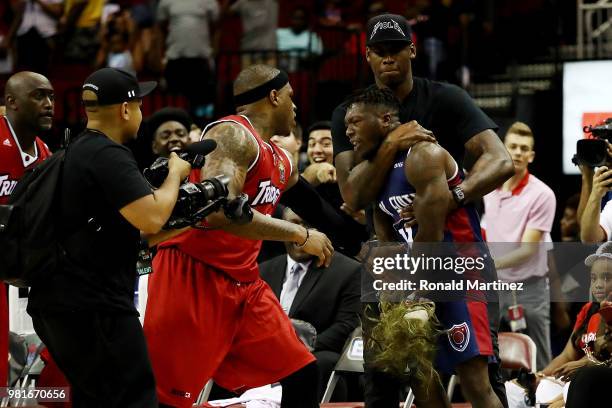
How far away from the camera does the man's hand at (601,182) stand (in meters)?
7.04

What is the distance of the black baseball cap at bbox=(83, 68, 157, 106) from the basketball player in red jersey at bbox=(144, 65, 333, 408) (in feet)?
→ 2.21

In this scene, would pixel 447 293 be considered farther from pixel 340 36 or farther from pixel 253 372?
pixel 340 36

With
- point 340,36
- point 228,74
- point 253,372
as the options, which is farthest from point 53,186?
point 340,36

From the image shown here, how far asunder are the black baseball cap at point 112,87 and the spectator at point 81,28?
9.10m

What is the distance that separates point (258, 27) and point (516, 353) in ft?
20.6

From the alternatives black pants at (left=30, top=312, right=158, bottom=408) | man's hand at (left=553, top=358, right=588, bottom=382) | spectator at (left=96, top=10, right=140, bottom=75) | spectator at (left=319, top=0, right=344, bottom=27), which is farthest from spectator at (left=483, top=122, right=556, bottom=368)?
spectator at (left=96, top=10, right=140, bottom=75)

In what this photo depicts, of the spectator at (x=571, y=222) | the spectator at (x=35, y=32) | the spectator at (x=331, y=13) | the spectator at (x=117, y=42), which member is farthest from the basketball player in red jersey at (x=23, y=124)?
the spectator at (x=331, y=13)

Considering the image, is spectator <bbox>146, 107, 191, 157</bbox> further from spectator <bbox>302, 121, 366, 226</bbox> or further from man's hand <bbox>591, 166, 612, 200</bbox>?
man's hand <bbox>591, 166, 612, 200</bbox>

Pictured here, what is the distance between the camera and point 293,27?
46.2 ft

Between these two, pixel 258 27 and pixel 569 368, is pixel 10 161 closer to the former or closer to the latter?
pixel 569 368

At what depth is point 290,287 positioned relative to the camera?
8.53 metres

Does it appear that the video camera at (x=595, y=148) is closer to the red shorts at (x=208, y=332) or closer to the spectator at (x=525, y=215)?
the spectator at (x=525, y=215)

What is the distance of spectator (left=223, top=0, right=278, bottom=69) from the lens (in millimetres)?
13117

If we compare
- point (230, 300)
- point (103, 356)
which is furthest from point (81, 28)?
point (103, 356)
